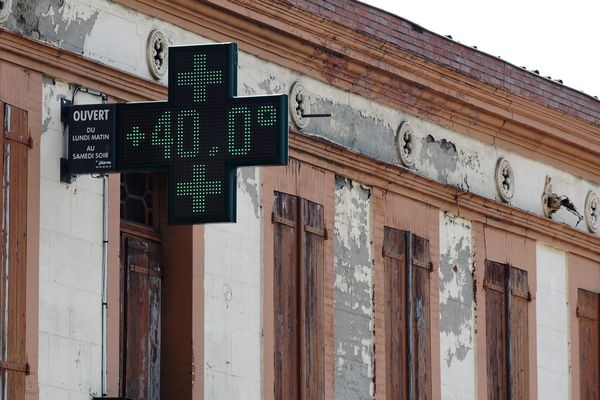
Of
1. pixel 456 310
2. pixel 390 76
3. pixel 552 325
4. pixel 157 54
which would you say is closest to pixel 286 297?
pixel 157 54

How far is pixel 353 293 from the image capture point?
26.7 m

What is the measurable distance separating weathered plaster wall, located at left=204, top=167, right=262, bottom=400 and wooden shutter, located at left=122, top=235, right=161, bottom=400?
1.60 ft

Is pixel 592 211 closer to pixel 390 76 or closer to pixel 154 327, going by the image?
pixel 390 76

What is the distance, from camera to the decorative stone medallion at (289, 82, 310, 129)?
2594cm

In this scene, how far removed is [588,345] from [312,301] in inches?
262

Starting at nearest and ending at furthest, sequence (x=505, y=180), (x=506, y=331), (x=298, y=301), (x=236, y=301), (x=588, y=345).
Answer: (x=236, y=301), (x=298, y=301), (x=506, y=331), (x=505, y=180), (x=588, y=345)

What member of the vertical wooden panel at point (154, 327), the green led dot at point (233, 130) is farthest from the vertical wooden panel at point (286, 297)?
the green led dot at point (233, 130)

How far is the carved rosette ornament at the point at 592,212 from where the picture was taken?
104ft

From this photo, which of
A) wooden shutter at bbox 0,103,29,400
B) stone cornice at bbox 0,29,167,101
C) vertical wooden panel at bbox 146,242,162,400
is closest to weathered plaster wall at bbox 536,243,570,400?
vertical wooden panel at bbox 146,242,162,400

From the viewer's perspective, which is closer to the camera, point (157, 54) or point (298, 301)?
point (157, 54)

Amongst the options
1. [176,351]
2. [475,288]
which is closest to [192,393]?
[176,351]

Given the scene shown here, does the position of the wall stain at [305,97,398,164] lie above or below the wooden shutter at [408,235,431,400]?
above

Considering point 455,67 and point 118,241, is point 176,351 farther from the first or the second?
point 455,67

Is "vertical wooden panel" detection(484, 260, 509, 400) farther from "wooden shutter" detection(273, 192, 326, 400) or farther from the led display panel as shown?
the led display panel
